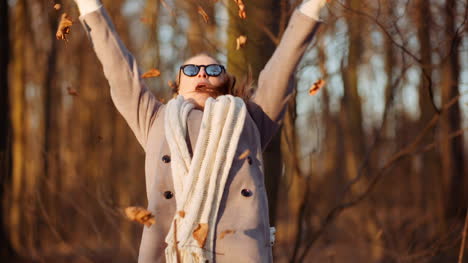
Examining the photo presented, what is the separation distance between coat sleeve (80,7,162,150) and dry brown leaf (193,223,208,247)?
0.59 meters

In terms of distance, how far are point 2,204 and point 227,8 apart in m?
4.40

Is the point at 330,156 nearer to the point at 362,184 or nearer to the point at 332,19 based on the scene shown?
the point at 362,184

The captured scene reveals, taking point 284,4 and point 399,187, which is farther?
point 399,187

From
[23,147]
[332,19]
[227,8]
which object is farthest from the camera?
[23,147]

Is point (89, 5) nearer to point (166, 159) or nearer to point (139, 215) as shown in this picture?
point (166, 159)

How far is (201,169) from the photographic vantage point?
2322mm

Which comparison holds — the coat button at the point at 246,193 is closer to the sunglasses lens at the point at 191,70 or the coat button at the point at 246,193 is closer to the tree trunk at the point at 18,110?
the sunglasses lens at the point at 191,70

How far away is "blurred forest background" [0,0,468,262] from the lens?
341 cm

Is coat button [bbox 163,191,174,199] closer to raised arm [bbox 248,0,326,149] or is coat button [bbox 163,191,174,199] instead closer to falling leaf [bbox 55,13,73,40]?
raised arm [bbox 248,0,326,149]

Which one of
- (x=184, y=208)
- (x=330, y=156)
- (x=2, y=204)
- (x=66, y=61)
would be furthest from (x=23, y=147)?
(x=330, y=156)

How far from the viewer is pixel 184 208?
2303 mm

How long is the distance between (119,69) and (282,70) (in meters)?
0.76

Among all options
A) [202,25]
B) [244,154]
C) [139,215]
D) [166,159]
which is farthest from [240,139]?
[202,25]

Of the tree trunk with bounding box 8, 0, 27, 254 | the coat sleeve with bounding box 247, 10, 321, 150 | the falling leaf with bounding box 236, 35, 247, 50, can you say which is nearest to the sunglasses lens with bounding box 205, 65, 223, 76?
the coat sleeve with bounding box 247, 10, 321, 150
